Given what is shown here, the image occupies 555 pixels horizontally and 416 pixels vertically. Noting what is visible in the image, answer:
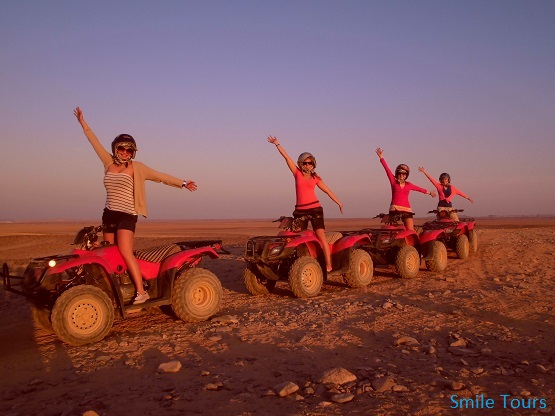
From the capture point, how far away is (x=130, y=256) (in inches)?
262

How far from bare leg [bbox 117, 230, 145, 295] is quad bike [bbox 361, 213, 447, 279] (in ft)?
19.0

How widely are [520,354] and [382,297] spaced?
141 inches

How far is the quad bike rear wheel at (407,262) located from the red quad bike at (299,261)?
106 cm

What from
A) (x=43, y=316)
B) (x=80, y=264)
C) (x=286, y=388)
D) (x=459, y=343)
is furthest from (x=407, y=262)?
(x=43, y=316)

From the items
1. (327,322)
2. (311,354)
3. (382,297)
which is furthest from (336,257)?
(311,354)

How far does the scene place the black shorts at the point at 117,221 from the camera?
6586mm

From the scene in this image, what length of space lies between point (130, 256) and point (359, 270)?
5.12 m

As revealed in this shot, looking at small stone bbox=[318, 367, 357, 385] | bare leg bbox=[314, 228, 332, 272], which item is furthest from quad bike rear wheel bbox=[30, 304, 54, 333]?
bare leg bbox=[314, 228, 332, 272]

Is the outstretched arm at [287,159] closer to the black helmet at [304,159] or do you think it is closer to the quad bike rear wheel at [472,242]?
the black helmet at [304,159]

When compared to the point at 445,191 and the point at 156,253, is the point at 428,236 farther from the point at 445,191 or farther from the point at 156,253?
the point at 156,253

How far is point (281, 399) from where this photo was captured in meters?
4.05

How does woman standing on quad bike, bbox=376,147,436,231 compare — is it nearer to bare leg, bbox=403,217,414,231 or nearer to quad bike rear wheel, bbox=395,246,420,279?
bare leg, bbox=403,217,414,231

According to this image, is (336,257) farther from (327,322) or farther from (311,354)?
(311,354)

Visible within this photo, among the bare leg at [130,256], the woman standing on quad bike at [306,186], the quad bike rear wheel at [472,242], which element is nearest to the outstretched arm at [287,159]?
the woman standing on quad bike at [306,186]
